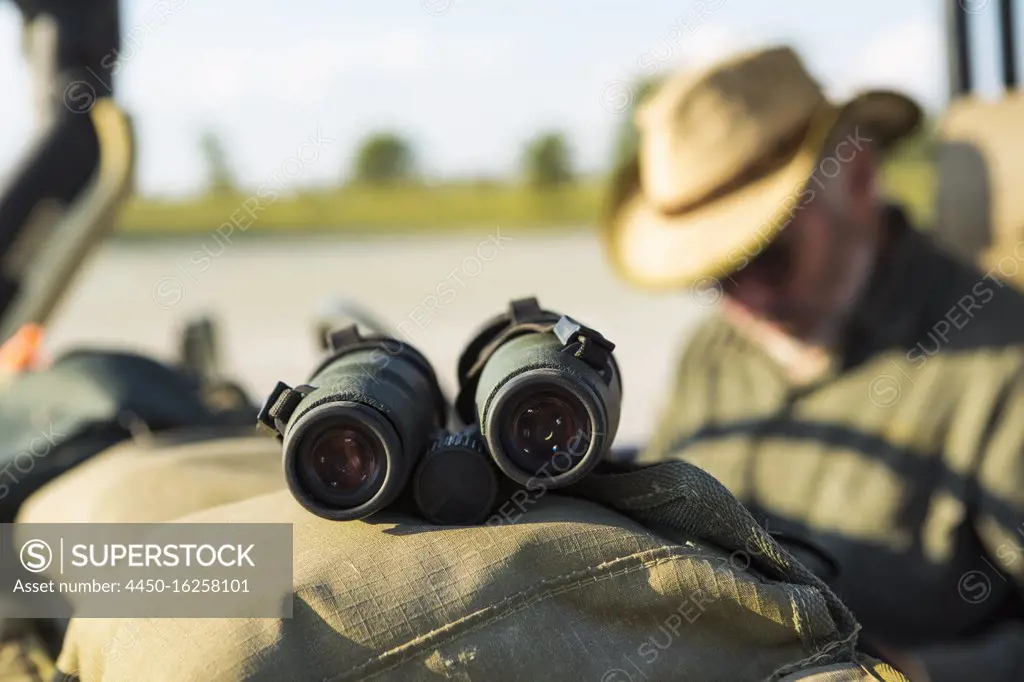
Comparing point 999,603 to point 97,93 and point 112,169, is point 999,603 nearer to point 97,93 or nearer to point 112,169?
point 112,169

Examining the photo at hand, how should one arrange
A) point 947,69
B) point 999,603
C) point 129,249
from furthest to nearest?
1. point 129,249
2. point 947,69
3. point 999,603

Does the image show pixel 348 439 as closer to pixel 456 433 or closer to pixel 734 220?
pixel 456 433

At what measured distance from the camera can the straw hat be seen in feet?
7.09

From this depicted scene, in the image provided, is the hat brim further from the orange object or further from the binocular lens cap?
the binocular lens cap

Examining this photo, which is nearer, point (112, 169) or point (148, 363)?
point (148, 363)

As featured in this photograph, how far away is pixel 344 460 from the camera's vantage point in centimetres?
89

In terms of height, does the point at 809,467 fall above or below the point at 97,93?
below

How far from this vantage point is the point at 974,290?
219 cm

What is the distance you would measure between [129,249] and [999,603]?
22.0 meters

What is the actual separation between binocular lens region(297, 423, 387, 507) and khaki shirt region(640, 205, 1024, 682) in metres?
1.13

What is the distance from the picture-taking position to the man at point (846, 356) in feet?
6.51

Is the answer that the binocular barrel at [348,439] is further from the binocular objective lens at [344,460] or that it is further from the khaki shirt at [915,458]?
the khaki shirt at [915,458]

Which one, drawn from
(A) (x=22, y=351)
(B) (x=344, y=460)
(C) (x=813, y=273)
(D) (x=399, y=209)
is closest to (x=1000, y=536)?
(C) (x=813, y=273)

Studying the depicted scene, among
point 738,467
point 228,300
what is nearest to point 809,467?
point 738,467
